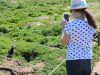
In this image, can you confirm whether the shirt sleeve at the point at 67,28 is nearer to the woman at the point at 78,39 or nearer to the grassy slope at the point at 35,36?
the woman at the point at 78,39

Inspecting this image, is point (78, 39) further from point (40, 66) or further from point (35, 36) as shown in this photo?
point (35, 36)

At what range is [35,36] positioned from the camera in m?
10.6

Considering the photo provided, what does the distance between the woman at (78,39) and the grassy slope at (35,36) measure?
3274 millimetres

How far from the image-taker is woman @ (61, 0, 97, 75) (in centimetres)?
413

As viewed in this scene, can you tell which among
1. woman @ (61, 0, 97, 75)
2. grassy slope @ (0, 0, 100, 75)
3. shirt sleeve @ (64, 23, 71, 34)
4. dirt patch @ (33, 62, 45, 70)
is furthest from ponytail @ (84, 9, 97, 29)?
dirt patch @ (33, 62, 45, 70)

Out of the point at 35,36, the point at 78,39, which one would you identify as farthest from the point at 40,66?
the point at 78,39

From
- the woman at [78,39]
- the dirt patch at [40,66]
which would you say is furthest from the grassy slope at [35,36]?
the woman at [78,39]

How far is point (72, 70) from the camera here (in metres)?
4.14

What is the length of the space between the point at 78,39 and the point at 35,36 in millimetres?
6430

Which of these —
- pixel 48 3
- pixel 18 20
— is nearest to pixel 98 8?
pixel 48 3

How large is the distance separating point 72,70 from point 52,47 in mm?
5340

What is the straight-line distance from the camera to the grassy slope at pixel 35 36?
8.26m

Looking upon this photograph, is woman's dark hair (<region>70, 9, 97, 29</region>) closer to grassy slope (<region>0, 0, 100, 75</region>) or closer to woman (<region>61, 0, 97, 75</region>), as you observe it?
woman (<region>61, 0, 97, 75</region>)

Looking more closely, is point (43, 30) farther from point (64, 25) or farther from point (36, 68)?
point (64, 25)
